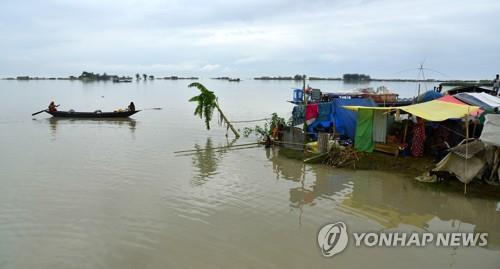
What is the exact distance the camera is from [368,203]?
930 centimetres

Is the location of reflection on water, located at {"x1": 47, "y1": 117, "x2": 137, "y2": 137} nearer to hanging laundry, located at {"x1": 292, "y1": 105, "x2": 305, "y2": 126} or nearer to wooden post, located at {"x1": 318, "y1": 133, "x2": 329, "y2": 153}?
hanging laundry, located at {"x1": 292, "y1": 105, "x2": 305, "y2": 126}

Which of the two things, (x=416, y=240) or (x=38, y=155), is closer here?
(x=416, y=240)

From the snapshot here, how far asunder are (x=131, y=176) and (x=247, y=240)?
18.2 ft

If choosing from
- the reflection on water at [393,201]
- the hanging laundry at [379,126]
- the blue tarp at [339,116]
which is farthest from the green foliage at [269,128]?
the reflection on water at [393,201]

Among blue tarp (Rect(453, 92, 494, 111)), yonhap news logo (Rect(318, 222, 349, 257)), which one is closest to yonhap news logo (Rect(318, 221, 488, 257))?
yonhap news logo (Rect(318, 222, 349, 257))

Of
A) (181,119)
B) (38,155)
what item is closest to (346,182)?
(38,155)

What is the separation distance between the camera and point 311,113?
1549cm

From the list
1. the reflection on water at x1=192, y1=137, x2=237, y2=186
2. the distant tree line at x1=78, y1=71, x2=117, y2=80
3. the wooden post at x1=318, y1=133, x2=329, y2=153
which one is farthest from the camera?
the distant tree line at x1=78, y1=71, x2=117, y2=80

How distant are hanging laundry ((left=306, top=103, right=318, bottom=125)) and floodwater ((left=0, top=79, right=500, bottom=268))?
2.32 metres

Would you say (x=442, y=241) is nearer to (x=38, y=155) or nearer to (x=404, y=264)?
(x=404, y=264)

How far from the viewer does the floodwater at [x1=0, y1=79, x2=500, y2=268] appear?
21.6 feet

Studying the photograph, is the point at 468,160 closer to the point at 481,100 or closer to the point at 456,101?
the point at 456,101

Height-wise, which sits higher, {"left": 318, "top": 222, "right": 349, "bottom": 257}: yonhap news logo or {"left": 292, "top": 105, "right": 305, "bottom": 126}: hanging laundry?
{"left": 292, "top": 105, "right": 305, "bottom": 126}: hanging laundry

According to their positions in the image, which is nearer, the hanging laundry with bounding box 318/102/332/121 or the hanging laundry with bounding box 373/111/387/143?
the hanging laundry with bounding box 373/111/387/143
